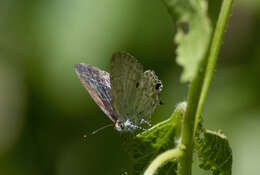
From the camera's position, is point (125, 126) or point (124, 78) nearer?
point (124, 78)

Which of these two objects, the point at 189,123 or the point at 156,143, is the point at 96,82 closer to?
the point at 156,143

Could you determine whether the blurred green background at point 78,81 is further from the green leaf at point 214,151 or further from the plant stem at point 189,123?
the plant stem at point 189,123

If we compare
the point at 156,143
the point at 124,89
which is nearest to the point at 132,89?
Result: the point at 124,89

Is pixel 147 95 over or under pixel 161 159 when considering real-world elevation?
over

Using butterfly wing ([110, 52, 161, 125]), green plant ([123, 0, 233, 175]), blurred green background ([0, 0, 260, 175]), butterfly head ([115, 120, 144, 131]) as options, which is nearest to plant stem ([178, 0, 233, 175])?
green plant ([123, 0, 233, 175])

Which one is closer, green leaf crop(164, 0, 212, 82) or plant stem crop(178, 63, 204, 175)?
green leaf crop(164, 0, 212, 82)

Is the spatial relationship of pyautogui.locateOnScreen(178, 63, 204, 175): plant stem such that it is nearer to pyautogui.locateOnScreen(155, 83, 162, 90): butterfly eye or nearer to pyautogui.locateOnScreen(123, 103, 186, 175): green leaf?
pyautogui.locateOnScreen(123, 103, 186, 175): green leaf
